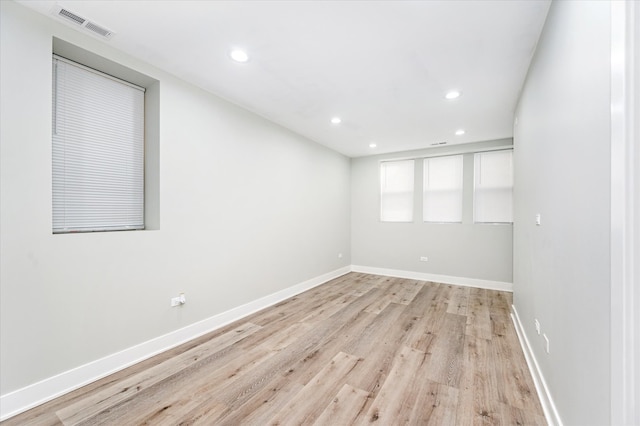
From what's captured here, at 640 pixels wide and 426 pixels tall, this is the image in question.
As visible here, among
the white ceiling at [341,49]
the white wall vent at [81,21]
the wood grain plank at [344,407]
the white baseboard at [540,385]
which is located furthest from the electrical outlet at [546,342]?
the white wall vent at [81,21]

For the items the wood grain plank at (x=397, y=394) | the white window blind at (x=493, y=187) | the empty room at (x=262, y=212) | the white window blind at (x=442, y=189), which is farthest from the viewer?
the white window blind at (x=442, y=189)

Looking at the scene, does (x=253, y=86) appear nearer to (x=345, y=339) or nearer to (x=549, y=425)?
(x=345, y=339)

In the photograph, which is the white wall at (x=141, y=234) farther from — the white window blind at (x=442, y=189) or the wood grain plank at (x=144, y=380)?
the white window blind at (x=442, y=189)

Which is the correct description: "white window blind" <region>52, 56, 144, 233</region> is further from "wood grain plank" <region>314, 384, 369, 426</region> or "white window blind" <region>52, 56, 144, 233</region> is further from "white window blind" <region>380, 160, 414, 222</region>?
"white window blind" <region>380, 160, 414, 222</region>

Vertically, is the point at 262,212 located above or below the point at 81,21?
below

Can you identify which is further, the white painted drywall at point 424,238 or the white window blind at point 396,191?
the white window blind at point 396,191

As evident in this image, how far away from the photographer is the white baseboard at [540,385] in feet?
5.19

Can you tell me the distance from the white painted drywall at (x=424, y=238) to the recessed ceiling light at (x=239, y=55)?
3988 millimetres

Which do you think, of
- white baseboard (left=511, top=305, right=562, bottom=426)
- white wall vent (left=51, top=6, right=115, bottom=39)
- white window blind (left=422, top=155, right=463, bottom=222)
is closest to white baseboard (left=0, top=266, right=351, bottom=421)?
white wall vent (left=51, top=6, right=115, bottom=39)

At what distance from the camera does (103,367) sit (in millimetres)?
2109

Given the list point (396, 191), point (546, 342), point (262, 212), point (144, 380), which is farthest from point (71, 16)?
point (396, 191)

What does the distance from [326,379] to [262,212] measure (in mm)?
2238

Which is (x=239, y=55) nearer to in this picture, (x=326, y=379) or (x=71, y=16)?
(x=71, y=16)

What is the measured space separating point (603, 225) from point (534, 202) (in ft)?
4.53
